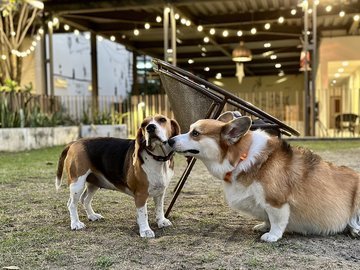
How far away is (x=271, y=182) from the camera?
285 cm

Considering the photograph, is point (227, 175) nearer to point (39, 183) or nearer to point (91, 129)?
point (39, 183)

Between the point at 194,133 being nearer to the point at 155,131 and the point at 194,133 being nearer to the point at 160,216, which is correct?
the point at 155,131

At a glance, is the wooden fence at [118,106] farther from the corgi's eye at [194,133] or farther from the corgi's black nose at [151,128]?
the corgi's eye at [194,133]

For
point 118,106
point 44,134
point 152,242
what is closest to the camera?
point 152,242

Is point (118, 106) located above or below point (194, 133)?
above

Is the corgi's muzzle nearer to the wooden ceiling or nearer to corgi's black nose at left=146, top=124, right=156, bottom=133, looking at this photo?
corgi's black nose at left=146, top=124, right=156, bottom=133

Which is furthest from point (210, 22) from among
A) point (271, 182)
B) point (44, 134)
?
point (271, 182)

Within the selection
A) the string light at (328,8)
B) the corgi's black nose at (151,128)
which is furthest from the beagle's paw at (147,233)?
the string light at (328,8)

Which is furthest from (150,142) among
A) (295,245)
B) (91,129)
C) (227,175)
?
(91,129)

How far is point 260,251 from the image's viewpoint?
8.71 ft

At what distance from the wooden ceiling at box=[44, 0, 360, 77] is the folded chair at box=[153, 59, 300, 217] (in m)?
10.3

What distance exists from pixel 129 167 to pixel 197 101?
798mm

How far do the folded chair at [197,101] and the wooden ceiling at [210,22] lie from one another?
10336 millimetres

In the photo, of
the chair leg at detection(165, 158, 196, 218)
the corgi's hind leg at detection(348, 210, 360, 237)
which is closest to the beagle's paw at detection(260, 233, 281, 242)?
the corgi's hind leg at detection(348, 210, 360, 237)
